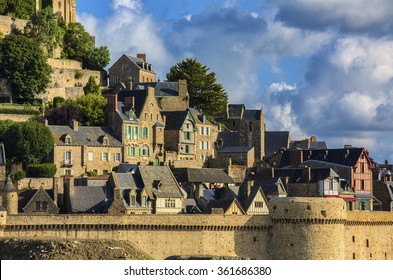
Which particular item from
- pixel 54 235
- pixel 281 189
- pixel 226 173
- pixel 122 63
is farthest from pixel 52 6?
pixel 54 235

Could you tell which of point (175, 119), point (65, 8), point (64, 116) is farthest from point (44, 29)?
point (175, 119)

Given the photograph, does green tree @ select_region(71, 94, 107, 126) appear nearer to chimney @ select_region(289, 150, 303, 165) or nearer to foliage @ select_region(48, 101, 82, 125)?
foliage @ select_region(48, 101, 82, 125)

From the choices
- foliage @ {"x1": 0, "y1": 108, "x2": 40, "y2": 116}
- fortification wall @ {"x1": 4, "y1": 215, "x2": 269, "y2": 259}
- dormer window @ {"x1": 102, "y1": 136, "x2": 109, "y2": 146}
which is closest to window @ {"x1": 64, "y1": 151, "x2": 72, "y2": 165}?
dormer window @ {"x1": 102, "y1": 136, "x2": 109, "y2": 146}

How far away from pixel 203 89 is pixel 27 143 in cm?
2132

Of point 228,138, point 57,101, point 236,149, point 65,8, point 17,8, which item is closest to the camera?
point 57,101

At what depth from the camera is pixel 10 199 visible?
65.1 m

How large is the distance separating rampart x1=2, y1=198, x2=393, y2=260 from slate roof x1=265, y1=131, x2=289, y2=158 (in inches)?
778

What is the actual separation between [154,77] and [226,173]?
19239mm

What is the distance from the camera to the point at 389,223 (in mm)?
76562

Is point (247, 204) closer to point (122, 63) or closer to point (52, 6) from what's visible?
point (122, 63)

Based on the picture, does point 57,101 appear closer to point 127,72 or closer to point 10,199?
point 127,72

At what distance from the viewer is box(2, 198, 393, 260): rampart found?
212 feet

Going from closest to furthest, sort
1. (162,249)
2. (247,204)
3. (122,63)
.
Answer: (162,249) < (247,204) < (122,63)

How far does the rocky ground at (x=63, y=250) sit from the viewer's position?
58438 mm
